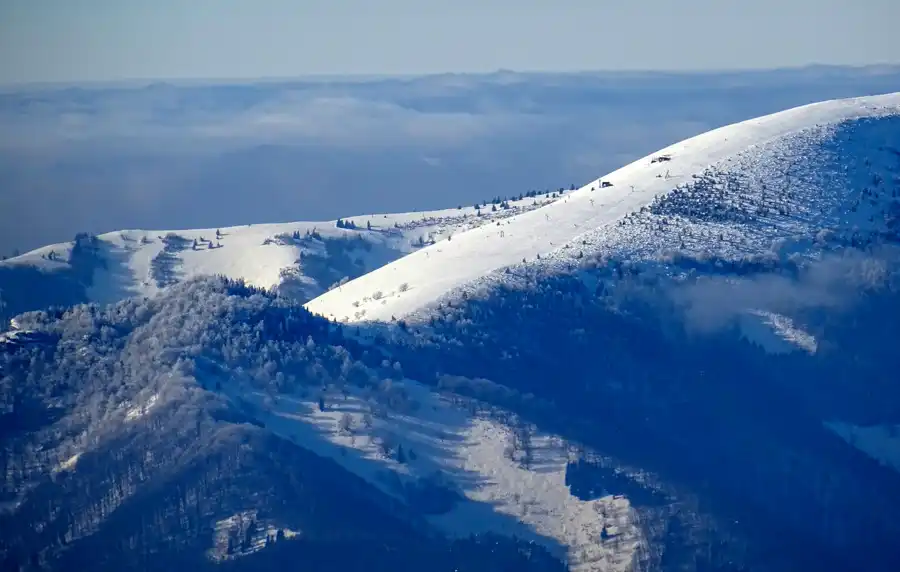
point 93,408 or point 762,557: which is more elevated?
point 93,408

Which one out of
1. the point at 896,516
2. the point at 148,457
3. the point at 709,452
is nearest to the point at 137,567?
the point at 148,457

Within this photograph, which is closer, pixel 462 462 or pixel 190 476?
pixel 190 476

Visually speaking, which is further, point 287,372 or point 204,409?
point 287,372

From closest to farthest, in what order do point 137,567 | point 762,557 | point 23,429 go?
point 137,567, point 762,557, point 23,429

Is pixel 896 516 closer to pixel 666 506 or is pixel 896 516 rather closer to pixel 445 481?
pixel 666 506

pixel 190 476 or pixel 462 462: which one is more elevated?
pixel 190 476

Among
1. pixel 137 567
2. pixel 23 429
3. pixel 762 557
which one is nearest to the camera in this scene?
pixel 137 567

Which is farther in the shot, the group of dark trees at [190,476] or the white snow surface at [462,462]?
the white snow surface at [462,462]

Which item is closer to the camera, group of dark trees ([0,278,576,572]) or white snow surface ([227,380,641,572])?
group of dark trees ([0,278,576,572])
